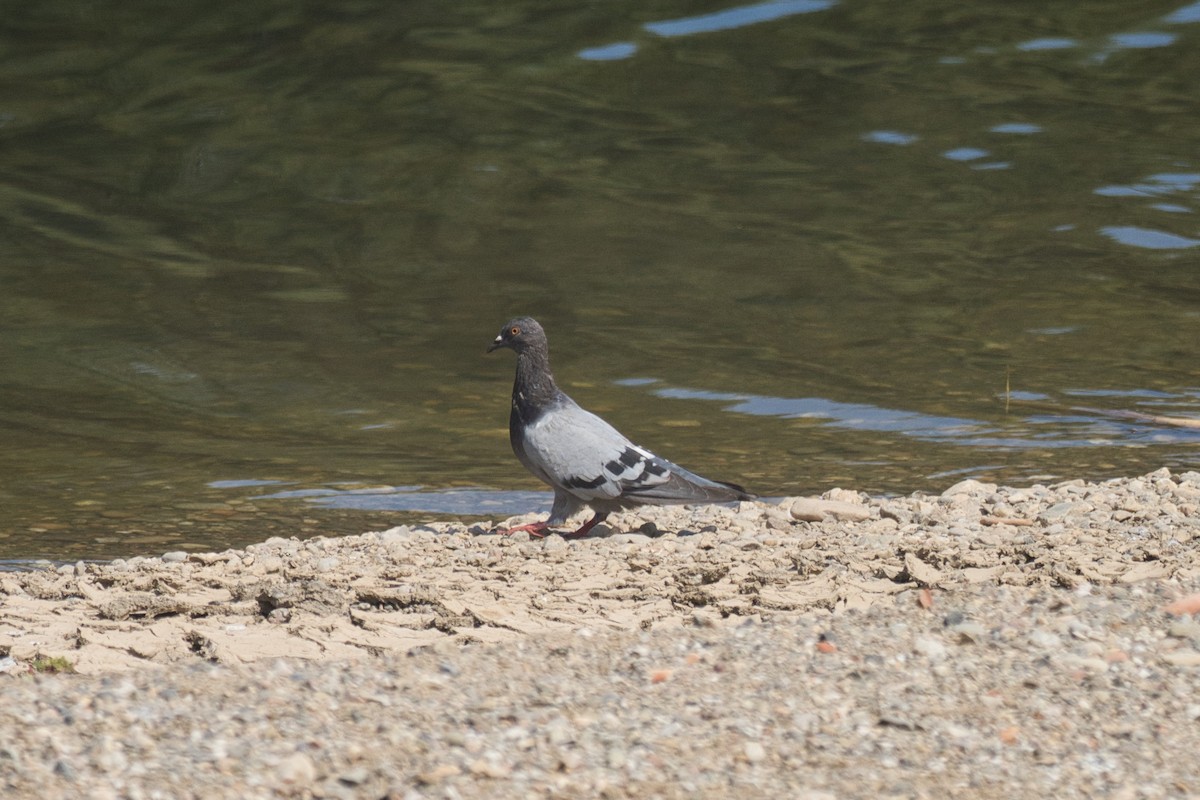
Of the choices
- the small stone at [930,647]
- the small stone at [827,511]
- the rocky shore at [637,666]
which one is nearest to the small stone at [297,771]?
the rocky shore at [637,666]

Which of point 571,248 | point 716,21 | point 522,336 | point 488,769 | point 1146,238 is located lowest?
point 1146,238

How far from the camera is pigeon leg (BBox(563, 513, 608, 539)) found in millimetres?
7645

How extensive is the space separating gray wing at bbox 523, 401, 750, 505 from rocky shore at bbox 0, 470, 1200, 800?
0.32 meters

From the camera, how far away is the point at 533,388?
807cm

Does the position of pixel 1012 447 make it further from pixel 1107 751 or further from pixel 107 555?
pixel 1107 751

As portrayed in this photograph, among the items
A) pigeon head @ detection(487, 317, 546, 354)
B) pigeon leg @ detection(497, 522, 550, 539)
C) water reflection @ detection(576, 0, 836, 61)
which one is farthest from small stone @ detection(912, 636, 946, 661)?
water reflection @ detection(576, 0, 836, 61)

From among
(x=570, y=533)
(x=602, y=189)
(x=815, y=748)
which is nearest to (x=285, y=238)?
(x=602, y=189)

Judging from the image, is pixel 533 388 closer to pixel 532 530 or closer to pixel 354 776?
pixel 532 530

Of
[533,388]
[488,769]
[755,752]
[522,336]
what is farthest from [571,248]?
[488,769]

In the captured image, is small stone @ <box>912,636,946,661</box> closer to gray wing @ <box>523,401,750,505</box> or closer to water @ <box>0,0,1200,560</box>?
gray wing @ <box>523,401,750,505</box>

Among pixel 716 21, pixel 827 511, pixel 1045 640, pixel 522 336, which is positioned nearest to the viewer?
pixel 1045 640

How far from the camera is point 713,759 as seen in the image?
13.6 feet

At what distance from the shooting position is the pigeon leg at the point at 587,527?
7645mm

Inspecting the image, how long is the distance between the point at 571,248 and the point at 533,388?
854 cm
